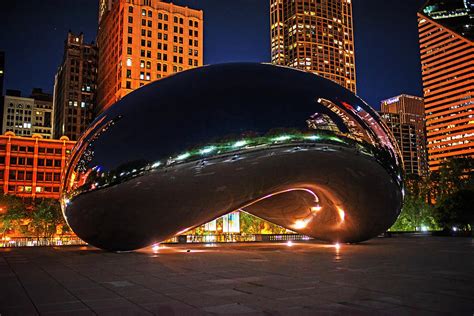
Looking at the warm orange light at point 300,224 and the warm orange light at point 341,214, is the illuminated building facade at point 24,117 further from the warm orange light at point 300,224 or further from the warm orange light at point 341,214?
the warm orange light at point 341,214

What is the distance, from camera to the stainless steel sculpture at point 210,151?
37.2 ft

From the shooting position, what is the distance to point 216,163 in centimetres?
1130

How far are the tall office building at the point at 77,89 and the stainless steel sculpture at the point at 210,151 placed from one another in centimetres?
13631

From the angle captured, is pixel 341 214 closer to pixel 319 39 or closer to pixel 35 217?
pixel 35 217

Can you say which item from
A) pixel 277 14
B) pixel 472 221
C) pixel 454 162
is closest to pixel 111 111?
pixel 472 221

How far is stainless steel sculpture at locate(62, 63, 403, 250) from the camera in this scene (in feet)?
37.2

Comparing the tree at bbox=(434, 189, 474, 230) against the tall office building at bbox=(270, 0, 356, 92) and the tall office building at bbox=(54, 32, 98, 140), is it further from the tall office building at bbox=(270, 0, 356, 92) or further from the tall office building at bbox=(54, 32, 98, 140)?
the tall office building at bbox=(270, 0, 356, 92)

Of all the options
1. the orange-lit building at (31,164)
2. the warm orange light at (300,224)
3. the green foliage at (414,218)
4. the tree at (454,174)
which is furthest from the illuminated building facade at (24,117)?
the warm orange light at (300,224)

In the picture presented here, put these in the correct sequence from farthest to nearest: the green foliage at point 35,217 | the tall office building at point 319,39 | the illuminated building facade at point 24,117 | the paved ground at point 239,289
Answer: the illuminated building facade at point 24,117 → the tall office building at point 319,39 → the green foliage at point 35,217 → the paved ground at point 239,289

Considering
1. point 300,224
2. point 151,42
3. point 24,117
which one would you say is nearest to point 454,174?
point 300,224

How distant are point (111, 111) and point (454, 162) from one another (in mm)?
65572

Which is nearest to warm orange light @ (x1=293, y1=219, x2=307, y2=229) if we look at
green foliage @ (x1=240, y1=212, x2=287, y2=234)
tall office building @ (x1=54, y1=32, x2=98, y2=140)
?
green foliage @ (x1=240, y1=212, x2=287, y2=234)

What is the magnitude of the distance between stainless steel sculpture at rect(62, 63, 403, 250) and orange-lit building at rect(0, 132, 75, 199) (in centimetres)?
8665

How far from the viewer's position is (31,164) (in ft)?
322
